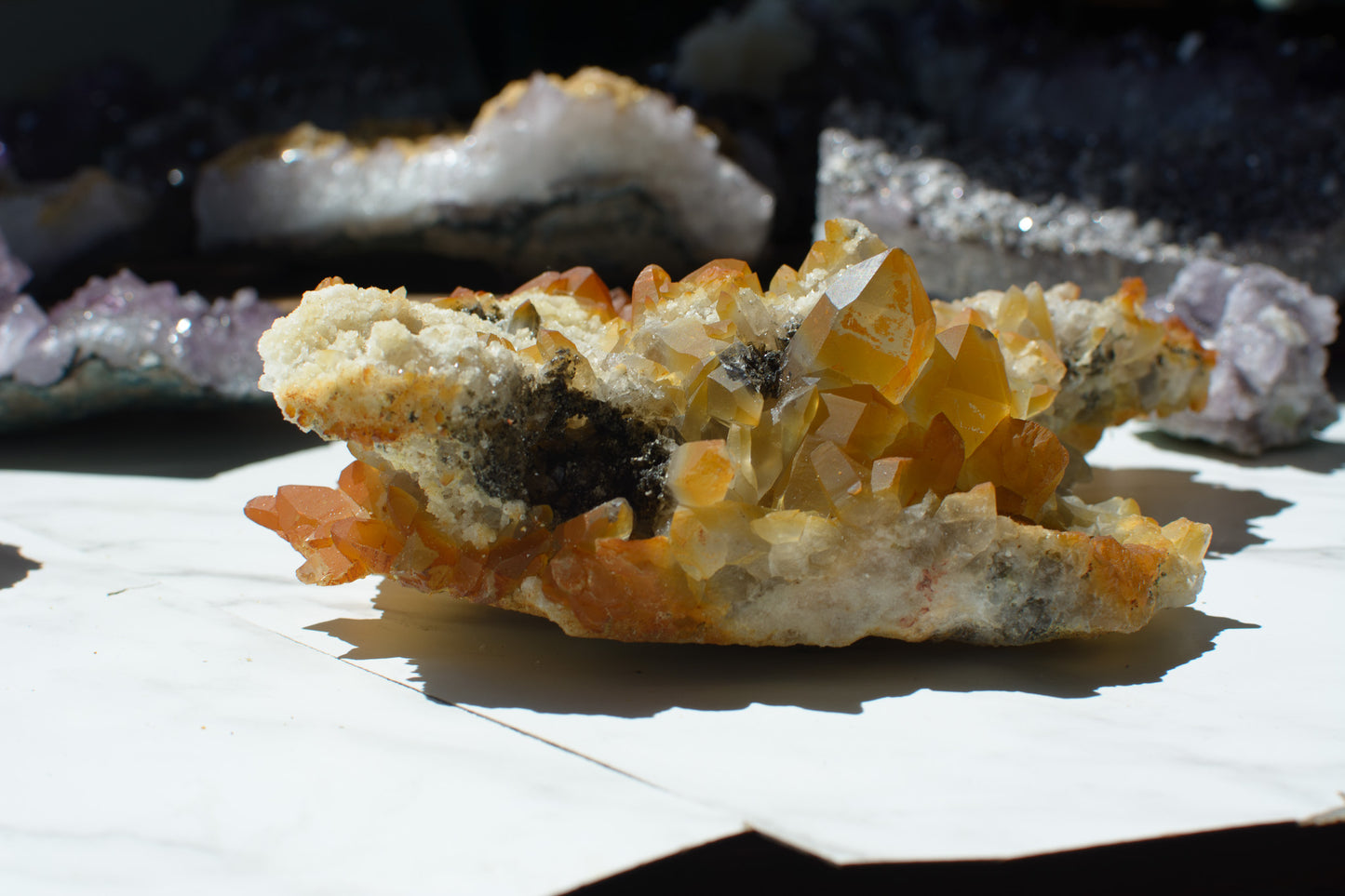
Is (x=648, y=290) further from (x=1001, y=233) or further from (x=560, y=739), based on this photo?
(x=1001, y=233)

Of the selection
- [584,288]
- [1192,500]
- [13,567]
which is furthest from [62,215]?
[1192,500]

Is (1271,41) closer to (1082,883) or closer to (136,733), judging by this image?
(1082,883)

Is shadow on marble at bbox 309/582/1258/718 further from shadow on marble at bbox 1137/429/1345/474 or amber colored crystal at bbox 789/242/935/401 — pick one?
shadow on marble at bbox 1137/429/1345/474

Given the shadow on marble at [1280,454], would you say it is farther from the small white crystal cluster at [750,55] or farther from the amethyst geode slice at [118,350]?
the small white crystal cluster at [750,55]

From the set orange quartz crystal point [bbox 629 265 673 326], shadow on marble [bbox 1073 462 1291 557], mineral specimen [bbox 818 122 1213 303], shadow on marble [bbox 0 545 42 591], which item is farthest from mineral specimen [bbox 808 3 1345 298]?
shadow on marble [bbox 0 545 42 591]

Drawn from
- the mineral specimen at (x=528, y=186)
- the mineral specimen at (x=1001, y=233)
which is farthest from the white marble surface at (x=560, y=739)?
the mineral specimen at (x=528, y=186)

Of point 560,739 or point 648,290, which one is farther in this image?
point 648,290

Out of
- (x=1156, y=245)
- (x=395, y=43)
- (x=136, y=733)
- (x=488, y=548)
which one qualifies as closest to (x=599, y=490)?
(x=488, y=548)
